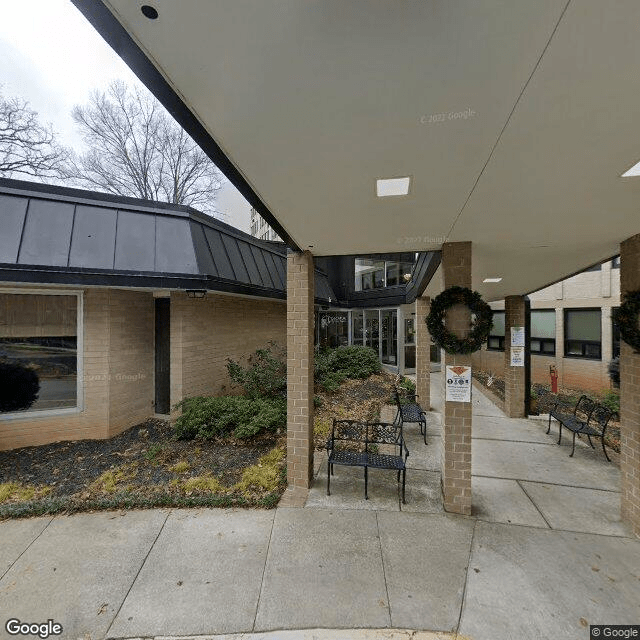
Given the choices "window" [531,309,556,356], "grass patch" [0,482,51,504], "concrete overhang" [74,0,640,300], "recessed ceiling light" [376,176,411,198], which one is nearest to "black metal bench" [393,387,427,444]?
"recessed ceiling light" [376,176,411,198]

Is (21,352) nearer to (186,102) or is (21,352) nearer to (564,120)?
(186,102)

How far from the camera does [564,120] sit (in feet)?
5.38

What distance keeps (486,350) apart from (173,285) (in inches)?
512

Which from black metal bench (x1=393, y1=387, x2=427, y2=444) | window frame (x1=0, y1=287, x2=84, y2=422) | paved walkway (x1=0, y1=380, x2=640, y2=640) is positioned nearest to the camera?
paved walkway (x1=0, y1=380, x2=640, y2=640)

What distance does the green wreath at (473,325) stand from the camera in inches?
146

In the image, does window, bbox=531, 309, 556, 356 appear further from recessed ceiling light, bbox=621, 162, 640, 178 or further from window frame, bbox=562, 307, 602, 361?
recessed ceiling light, bbox=621, 162, 640, 178

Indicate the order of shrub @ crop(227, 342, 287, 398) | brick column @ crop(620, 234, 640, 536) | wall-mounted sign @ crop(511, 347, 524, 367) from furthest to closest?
wall-mounted sign @ crop(511, 347, 524, 367) < shrub @ crop(227, 342, 287, 398) < brick column @ crop(620, 234, 640, 536)

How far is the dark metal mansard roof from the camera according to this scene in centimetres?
458

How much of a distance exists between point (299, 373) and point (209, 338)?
3361 millimetres

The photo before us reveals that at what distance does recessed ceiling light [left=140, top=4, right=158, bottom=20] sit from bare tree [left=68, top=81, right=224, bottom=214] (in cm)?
1473

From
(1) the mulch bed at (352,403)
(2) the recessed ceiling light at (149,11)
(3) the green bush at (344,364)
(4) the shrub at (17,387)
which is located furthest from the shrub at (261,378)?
(2) the recessed ceiling light at (149,11)

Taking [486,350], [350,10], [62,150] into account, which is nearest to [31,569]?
[350,10]

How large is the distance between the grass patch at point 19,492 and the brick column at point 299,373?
325cm

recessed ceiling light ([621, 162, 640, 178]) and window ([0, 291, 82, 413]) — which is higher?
recessed ceiling light ([621, 162, 640, 178])
